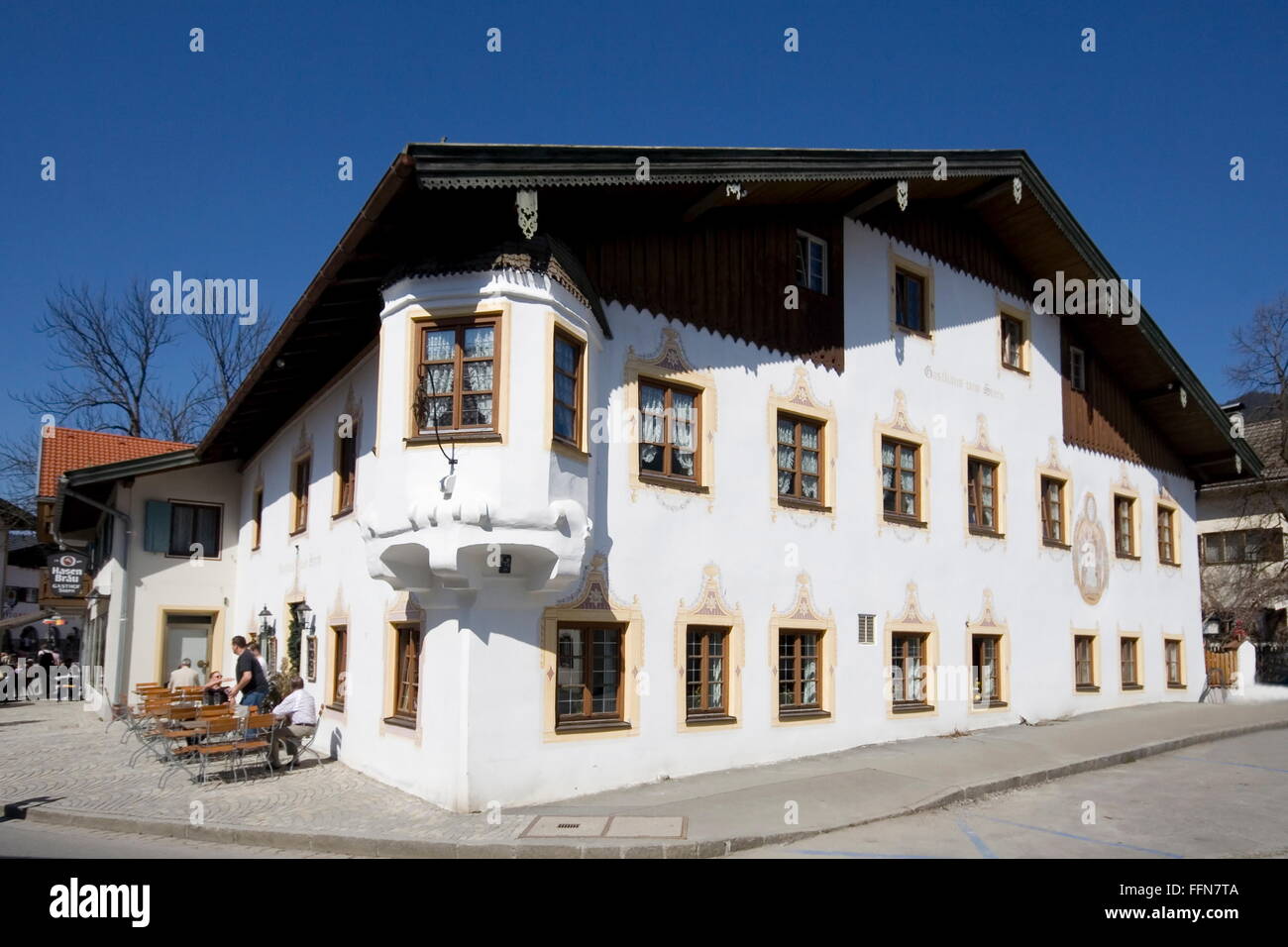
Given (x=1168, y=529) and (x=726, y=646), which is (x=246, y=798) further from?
(x=1168, y=529)

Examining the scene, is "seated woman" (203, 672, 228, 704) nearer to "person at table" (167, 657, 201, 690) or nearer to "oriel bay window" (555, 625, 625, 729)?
"person at table" (167, 657, 201, 690)

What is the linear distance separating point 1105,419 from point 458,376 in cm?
1626

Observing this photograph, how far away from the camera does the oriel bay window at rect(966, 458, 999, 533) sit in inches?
741

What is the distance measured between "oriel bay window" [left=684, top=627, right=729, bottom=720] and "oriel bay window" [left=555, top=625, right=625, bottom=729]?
1.13 metres

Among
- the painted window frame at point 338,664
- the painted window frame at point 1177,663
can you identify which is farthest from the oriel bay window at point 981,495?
the painted window frame at point 338,664

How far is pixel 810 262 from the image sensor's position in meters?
16.3

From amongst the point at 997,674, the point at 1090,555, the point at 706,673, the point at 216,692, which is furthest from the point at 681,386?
the point at 1090,555

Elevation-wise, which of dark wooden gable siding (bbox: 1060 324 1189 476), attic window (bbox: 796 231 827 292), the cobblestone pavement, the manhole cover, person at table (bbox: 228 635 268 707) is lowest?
the cobblestone pavement

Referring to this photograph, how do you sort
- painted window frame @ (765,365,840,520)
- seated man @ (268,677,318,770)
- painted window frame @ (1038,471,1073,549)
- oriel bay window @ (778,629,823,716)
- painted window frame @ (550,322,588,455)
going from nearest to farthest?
painted window frame @ (550,322,588,455)
seated man @ (268,677,318,770)
oriel bay window @ (778,629,823,716)
painted window frame @ (765,365,840,520)
painted window frame @ (1038,471,1073,549)

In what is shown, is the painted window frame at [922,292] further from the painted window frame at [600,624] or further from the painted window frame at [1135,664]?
the painted window frame at [1135,664]

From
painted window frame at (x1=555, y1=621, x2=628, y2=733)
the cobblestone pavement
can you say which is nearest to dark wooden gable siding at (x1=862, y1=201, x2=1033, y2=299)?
painted window frame at (x1=555, y1=621, x2=628, y2=733)
